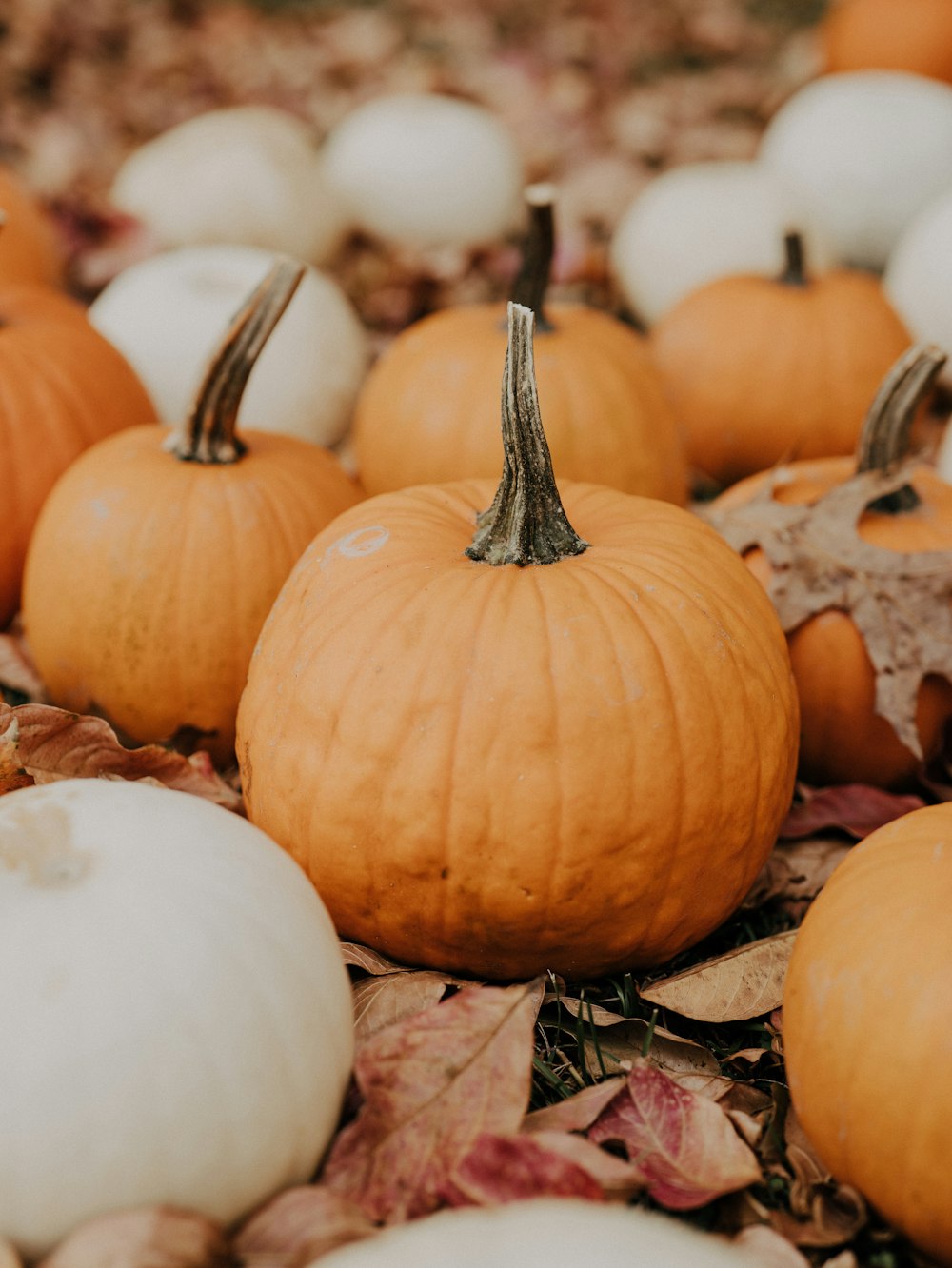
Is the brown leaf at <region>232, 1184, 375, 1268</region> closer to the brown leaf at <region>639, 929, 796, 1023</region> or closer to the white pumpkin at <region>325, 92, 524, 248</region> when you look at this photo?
the brown leaf at <region>639, 929, 796, 1023</region>

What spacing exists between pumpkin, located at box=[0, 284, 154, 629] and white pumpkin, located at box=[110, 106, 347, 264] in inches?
56.2

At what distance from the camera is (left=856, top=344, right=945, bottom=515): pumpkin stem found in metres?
2.37

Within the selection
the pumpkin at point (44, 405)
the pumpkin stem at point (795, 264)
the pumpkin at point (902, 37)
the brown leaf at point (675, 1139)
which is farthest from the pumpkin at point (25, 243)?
the pumpkin at point (902, 37)

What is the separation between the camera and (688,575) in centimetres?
191

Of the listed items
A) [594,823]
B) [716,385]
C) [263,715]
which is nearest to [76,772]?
[263,715]

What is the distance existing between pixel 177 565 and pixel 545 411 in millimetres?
870

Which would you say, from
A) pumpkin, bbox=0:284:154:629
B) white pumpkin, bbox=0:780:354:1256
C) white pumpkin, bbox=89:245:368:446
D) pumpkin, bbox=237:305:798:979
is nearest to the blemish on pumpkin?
white pumpkin, bbox=0:780:354:1256

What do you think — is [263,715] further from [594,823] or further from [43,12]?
[43,12]

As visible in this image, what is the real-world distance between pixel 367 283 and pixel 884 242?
6.33 feet

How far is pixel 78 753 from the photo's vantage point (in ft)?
6.52

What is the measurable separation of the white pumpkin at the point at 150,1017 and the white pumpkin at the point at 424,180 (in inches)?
142

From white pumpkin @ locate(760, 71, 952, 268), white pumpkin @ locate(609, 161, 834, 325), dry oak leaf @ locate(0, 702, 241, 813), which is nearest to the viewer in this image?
dry oak leaf @ locate(0, 702, 241, 813)

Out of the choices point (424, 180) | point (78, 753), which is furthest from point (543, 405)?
point (424, 180)

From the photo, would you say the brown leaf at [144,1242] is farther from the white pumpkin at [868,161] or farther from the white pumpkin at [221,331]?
the white pumpkin at [868,161]
